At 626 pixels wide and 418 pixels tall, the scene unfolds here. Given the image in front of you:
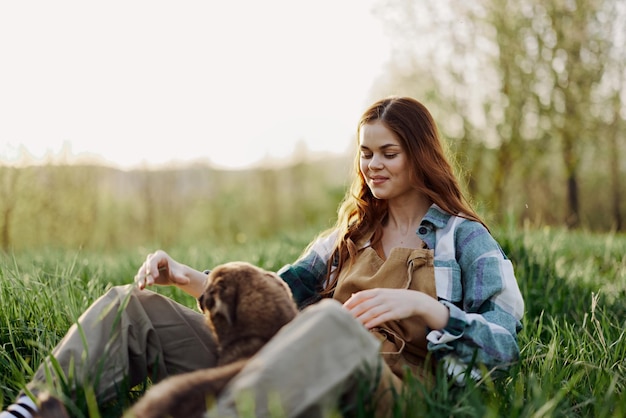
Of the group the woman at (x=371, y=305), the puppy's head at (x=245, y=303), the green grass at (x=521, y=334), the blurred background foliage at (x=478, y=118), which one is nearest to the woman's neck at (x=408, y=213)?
the woman at (x=371, y=305)

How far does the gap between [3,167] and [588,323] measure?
7.37m

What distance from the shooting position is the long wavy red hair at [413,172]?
325cm

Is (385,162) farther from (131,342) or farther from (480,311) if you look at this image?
(131,342)

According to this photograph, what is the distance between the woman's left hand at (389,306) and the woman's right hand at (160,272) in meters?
→ 0.85

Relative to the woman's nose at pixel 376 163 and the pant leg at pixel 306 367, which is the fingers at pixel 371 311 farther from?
the woman's nose at pixel 376 163

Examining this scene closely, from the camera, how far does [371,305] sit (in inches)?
98.3

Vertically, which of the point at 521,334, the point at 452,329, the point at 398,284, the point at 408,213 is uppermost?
the point at 408,213

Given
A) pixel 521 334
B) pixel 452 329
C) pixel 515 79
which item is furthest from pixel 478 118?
pixel 452 329

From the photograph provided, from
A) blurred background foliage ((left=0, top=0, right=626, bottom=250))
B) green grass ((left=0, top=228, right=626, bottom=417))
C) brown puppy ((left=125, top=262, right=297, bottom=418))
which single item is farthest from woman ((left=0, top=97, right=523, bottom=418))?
blurred background foliage ((left=0, top=0, right=626, bottom=250))

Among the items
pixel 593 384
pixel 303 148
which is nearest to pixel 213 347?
pixel 593 384

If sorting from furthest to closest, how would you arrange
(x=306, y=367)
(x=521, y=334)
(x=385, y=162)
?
(x=521, y=334) < (x=385, y=162) < (x=306, y=367)

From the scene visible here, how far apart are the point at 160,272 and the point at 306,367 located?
1.31 metres

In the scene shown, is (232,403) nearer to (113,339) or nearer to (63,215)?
(113,339)

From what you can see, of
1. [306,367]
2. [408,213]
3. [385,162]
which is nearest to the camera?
[306,367]
